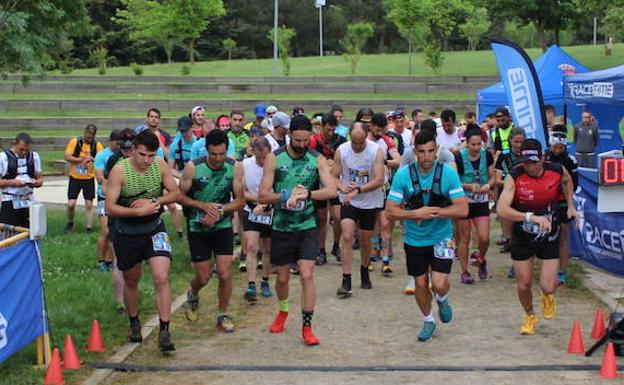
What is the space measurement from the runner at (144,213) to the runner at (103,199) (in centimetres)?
153

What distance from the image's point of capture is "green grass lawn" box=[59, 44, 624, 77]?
42156 millimetres

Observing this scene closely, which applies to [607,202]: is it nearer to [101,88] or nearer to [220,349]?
[220,349]

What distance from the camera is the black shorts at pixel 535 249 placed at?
8.12m

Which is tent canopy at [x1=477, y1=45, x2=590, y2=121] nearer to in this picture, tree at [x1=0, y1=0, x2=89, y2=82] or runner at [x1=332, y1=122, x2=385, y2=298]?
tree at [x1=0, y1=0, x2=89, y2=82]

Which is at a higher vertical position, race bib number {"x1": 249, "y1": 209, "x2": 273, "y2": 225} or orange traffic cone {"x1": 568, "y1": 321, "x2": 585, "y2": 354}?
race bib number {"x1": 249, "y1": 209, "x2": 273, "y2": 225}

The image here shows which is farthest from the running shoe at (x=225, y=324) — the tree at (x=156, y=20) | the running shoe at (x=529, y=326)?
the tree at (x=156, y=20)

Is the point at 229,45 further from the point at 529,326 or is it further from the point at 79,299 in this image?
the point at 529,326

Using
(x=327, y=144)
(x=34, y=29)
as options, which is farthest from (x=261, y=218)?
(x=34, y=29)

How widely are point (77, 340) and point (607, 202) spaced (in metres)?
5.14

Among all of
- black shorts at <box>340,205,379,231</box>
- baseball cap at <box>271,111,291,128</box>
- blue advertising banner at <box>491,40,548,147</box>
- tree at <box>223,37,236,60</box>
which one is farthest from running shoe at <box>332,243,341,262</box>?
tree at <box>223,37,236,60</box>

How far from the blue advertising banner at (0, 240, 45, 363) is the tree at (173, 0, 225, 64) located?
38.2 meters

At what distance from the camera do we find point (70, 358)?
23.4 feet

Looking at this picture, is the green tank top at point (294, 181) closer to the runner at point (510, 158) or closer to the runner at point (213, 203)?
the runner at point (213, 203)

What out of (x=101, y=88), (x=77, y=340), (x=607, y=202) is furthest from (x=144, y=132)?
(x=101, y=88)
